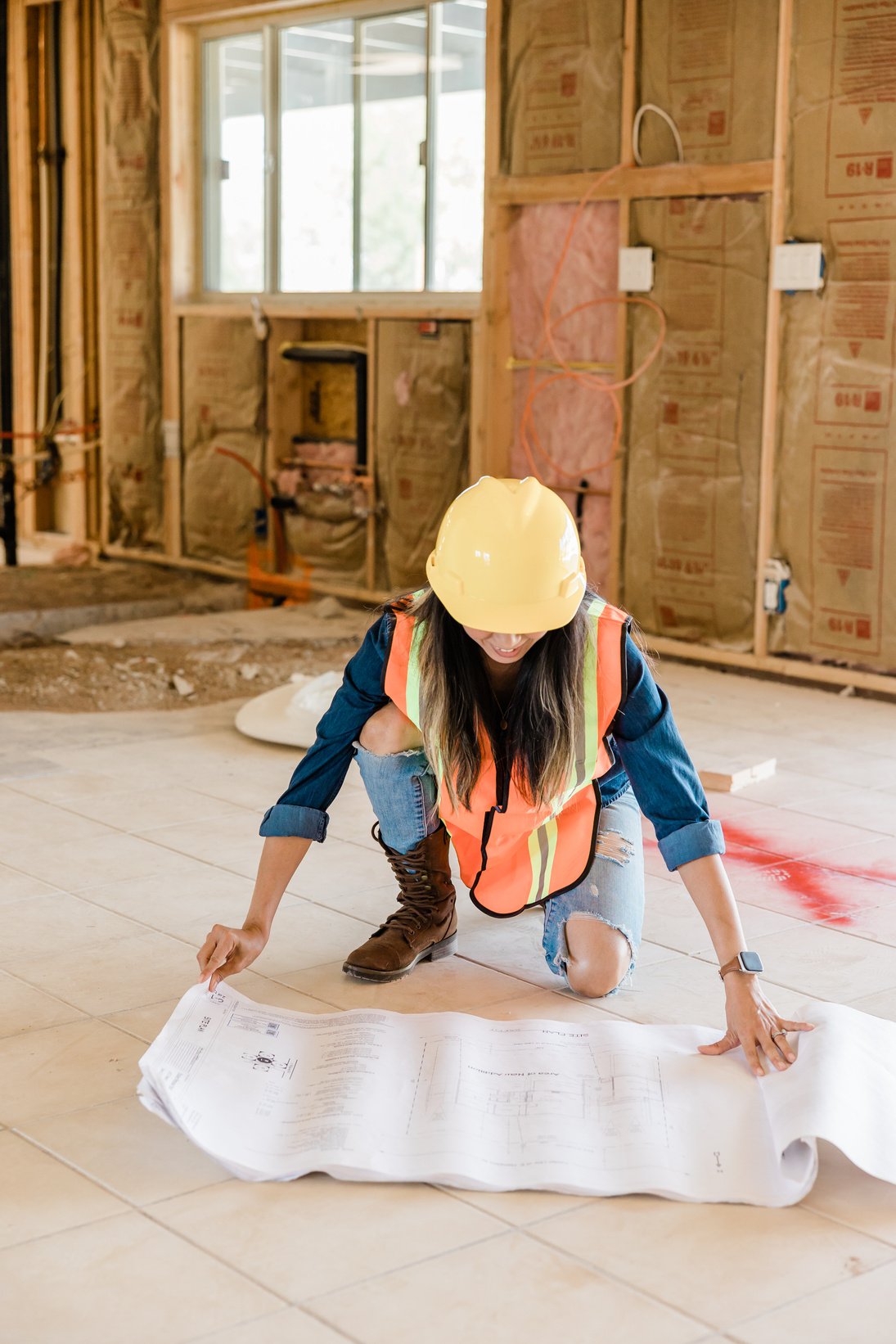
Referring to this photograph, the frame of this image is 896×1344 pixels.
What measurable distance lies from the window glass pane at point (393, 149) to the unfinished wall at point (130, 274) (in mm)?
1238

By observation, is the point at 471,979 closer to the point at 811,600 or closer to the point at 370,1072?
the point at 370,1072

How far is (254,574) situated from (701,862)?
519 cm

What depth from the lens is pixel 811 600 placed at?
512 centimetres

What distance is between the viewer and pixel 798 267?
16.1ft

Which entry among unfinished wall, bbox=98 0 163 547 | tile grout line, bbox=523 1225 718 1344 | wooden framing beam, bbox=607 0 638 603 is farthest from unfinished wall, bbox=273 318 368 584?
tile grout line, bbox=523 1225 718 1344

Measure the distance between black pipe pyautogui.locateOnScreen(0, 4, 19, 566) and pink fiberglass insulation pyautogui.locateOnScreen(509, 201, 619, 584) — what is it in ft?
9.03

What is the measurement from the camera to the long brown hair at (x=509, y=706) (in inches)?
84.5

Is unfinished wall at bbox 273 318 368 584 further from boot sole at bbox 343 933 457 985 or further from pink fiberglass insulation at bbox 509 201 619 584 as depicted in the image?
boot sole at bbox 343 933 457 985

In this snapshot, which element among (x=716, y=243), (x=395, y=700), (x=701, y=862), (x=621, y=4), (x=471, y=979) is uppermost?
(x=621, y=4)

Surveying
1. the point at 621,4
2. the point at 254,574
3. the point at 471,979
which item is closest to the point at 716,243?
the point at 621,4

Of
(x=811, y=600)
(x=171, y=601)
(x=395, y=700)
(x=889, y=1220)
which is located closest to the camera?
(x=889, y=1220)

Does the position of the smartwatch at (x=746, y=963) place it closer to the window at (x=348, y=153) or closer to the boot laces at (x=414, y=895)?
the boot laces at (x=414, y=895)

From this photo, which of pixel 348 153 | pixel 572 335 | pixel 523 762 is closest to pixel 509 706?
pixel 523 762

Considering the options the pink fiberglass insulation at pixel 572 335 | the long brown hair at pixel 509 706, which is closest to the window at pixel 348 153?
the pink fiberglass insulation at pixel 572 335
